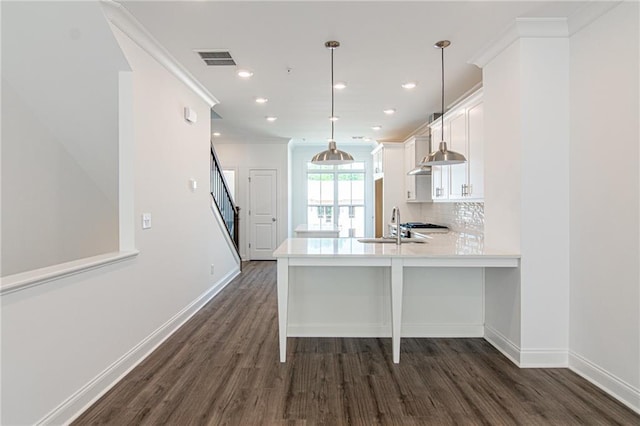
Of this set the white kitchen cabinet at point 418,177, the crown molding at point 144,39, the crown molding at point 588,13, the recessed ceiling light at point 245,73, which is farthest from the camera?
the white kitchen cabinet at point 418,177

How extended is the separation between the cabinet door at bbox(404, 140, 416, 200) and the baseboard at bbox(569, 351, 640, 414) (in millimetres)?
3722

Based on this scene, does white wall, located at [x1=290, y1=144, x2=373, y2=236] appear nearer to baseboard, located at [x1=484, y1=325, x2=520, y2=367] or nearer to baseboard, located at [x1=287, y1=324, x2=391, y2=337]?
baseboard, located at [x1=287, y1=324, x2=391, y2=337]

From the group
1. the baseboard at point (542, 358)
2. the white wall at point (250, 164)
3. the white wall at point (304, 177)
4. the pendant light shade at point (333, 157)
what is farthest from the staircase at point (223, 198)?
the baseboard at point (542, 358)

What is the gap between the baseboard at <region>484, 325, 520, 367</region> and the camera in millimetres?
2757

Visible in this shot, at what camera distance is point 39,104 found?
267cm

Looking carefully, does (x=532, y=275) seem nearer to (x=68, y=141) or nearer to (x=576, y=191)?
(x=576, y=191)

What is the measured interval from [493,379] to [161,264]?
3.00 meters

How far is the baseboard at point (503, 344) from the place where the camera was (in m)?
2.76

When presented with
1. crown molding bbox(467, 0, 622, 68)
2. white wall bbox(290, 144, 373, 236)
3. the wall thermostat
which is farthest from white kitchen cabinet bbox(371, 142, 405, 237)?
the wall thermostat

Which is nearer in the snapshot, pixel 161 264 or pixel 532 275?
pixel 532 275

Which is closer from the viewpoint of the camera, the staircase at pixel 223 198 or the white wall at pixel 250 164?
the staircase at pixel 223 198

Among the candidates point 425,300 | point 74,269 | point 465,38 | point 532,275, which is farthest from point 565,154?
point 74,269

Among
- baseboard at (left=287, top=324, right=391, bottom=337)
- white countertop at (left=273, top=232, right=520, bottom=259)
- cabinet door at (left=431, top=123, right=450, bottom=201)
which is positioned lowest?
baseboard at (left=287, top=324, right=391, bottom=337)

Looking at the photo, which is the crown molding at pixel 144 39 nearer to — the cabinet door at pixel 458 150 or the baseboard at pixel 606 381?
the cabinet door at pixel 458 150
